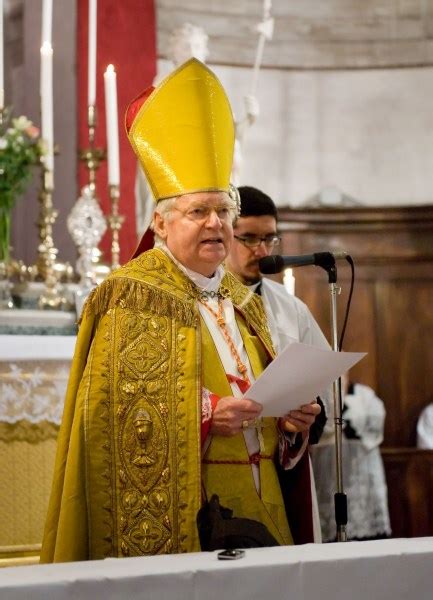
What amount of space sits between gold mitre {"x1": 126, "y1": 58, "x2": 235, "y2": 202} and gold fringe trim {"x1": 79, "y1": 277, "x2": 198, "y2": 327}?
291 millimetres

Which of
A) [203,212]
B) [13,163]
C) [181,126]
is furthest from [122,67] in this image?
[203,212]

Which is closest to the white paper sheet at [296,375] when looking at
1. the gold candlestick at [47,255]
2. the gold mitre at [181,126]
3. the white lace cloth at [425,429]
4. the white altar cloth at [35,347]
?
the gold mitre at [181,126]

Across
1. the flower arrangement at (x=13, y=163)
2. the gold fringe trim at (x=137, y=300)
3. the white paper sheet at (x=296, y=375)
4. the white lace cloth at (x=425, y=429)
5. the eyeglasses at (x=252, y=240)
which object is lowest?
the white lace cloth at (x=425, y=429)

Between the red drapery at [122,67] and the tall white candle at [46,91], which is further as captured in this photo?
the red drapery at [122,67]

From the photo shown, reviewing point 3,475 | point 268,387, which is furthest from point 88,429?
point 3,475

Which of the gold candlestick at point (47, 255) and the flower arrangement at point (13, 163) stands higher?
the flower arrangement at point (13, 163)

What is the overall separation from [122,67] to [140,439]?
3.79 m

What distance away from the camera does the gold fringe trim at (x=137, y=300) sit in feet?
9.11

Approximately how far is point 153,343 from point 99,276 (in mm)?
1813

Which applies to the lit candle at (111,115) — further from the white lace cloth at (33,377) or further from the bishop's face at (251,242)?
the bishop's face at (251,242)

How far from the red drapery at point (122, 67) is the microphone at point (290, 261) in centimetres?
→ 288

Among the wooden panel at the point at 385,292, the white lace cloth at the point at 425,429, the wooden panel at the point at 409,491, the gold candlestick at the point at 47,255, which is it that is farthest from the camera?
the wooden panel at the point at 385,292

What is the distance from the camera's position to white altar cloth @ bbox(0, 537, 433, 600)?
161cm

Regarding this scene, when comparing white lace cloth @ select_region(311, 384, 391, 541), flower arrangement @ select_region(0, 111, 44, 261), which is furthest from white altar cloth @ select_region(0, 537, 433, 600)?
white lace cloth @ select_region(311, 384, 391, 541)
